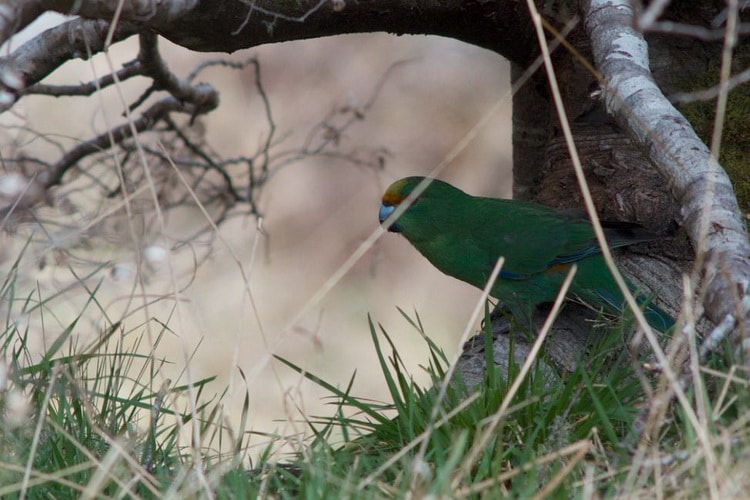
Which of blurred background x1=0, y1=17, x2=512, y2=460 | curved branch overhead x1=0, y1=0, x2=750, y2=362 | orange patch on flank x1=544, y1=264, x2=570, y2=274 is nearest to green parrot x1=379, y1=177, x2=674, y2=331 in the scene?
orange patch on flank x1=544, y1=264, x2=570, y2=274

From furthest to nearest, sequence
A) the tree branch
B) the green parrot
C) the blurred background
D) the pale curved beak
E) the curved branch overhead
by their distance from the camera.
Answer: the blurred background, the pale curved beak, the green parrot, the curved branch overhead, the tree branch

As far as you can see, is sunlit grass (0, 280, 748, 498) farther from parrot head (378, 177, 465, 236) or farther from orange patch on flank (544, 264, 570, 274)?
parrot head (378, 177, 465, 236)

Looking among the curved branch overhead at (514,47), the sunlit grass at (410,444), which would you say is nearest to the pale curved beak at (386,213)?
the curved branch overhead at (514,47)

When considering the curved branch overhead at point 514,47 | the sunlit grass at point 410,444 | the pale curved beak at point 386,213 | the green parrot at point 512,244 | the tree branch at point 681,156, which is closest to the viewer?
the sunlit grass at point 410,444

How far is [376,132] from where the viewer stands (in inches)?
298

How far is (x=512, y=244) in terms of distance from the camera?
3.30 m

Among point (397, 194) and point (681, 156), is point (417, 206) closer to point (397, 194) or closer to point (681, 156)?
point (397, 194)

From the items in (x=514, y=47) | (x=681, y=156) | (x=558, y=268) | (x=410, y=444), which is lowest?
(x=410, y=444)

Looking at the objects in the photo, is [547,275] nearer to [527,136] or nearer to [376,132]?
[527,136]

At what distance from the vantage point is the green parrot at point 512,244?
10.5 ft

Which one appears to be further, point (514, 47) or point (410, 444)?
point (514, 47)

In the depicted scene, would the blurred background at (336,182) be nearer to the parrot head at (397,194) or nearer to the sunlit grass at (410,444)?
the parrot head at (397,194)

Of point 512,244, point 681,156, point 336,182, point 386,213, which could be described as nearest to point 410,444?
point 681,156

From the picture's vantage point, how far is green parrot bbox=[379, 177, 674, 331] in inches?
126
